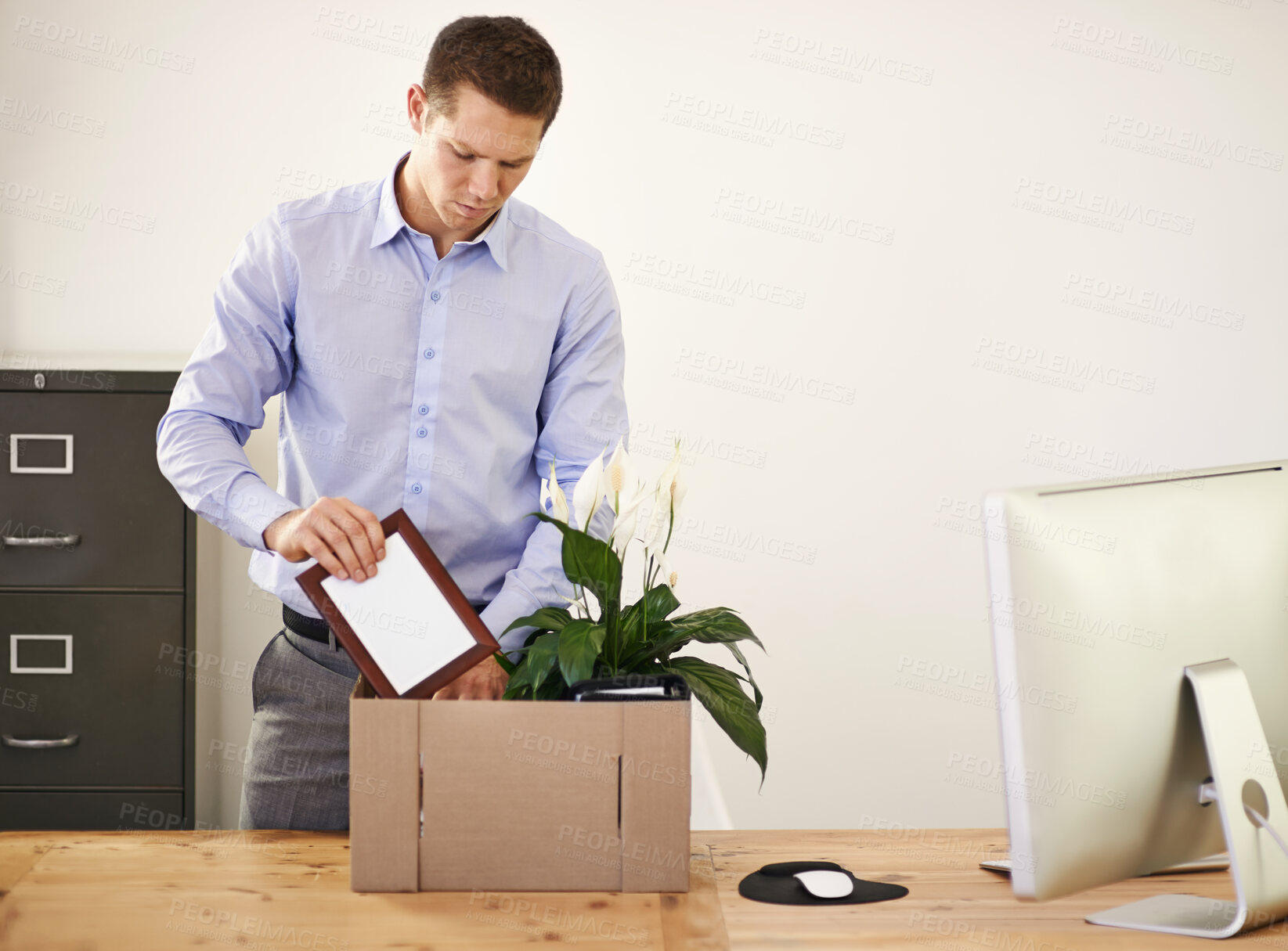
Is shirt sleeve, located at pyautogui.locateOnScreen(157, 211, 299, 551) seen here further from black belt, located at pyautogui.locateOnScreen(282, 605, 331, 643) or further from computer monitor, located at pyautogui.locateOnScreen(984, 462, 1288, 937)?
→ computer monitor, located at pyautogui.locateOnScreen(984, 462, 1288, 937)

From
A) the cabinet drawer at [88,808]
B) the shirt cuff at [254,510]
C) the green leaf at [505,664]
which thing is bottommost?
the cabinet drawer at [88,808]

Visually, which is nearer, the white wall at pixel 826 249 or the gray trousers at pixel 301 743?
the gray trousers at pixel 301 743

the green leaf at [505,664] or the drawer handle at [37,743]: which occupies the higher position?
the green leaf at [505,664]

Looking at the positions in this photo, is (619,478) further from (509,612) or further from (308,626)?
(308,626)

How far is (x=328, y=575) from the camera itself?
4.08 ft

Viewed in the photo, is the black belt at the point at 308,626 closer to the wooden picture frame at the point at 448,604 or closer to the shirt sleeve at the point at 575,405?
the shirt sleeve at the point at 575,405

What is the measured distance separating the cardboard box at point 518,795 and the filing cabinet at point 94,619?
1.75 metres

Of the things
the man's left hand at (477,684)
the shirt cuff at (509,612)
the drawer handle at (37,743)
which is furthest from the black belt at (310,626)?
the drawer handle at (37,743)

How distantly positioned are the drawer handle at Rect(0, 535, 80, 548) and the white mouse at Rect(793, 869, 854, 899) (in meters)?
2.17

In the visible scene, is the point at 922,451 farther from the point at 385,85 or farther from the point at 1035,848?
the point at 1035,848

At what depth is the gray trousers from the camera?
1768mm

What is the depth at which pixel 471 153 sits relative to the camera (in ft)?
5.14

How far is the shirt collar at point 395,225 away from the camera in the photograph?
1.73 meters

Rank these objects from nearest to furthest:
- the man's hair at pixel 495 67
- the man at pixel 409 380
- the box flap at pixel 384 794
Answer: the box flap at pixel 384 794, the man's hair at pixel 495 67, the man at pixel 409 380
